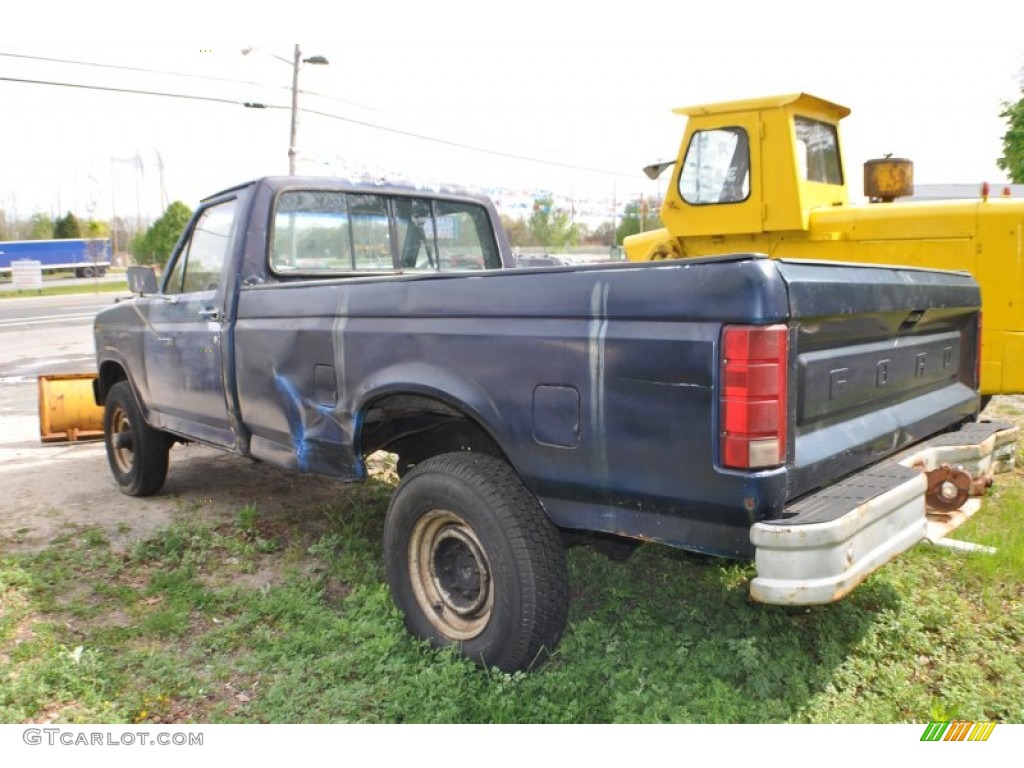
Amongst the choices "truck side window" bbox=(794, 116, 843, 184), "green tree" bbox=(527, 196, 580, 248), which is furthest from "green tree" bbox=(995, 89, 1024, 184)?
"green tree" bbox=(527, 196, 580, 248)

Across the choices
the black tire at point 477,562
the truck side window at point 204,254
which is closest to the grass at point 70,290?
the truck side window at point 204,254

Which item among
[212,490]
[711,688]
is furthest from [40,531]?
[711,688]

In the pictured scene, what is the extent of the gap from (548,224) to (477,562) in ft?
191

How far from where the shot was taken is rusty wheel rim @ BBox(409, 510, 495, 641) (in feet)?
10.2

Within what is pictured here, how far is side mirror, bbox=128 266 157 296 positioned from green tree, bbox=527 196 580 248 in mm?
54994

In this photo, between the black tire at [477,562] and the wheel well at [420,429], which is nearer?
the black tire at [477,562]

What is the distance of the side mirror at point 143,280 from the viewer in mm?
5078

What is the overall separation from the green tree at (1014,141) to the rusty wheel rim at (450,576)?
633 inches

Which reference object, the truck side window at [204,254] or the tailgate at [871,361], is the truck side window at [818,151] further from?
the truck side window at [204,254]

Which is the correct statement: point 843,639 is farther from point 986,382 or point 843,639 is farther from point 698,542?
point 986,382

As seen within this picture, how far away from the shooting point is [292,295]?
150 inches

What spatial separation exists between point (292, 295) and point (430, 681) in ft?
6.04
